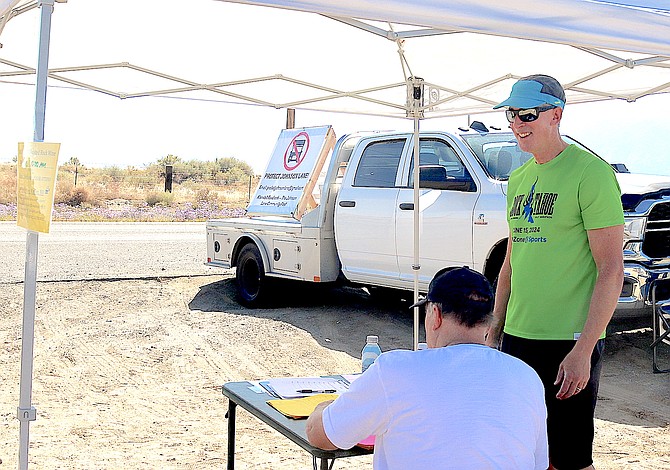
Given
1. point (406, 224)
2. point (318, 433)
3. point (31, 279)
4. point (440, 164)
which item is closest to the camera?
point (318, 433)

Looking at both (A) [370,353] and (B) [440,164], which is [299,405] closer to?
(A) [370,353]

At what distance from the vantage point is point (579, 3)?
352cm

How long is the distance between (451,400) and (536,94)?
150cm

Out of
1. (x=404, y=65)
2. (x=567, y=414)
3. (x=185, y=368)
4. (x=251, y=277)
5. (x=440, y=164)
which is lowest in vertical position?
(x=185, y=368)

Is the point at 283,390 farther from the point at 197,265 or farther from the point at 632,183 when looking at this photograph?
the point at 197,265

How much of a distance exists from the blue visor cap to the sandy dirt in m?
2.94

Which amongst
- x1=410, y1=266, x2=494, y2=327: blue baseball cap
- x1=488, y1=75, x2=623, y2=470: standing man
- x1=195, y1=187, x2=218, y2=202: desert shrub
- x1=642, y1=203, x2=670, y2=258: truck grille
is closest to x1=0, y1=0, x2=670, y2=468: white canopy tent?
x1=488, y1=75, x2=623, y2=470: standing man

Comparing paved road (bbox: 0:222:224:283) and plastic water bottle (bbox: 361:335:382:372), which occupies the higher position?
paved road (bbox: 0:222:224:283)

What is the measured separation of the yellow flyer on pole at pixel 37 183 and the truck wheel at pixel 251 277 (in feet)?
20.7

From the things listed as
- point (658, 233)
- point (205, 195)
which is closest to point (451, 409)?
point (658, 233)

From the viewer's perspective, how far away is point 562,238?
133 inches

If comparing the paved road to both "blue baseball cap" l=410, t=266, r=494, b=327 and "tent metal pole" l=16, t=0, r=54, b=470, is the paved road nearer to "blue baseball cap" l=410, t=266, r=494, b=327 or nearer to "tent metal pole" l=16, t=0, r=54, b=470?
"tent metal pole" l=16, t=0, r=54, b=470

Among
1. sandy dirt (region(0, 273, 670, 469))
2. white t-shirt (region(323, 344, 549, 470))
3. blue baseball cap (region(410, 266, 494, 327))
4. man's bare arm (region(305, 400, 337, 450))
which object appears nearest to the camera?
white t-shirt (region(323, 344, 549, 470))

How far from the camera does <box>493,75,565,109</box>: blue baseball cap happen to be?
3.37 metres
